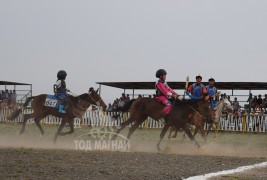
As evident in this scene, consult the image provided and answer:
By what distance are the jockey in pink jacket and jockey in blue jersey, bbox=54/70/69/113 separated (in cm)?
423

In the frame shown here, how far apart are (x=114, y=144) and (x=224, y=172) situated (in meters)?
7.62

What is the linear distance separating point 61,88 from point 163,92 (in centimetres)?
475

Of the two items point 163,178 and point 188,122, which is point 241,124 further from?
point 163,178

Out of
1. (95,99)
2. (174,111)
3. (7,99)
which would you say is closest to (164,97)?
(174,111)

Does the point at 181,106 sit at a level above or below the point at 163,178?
above

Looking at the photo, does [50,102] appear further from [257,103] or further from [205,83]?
[205,83]

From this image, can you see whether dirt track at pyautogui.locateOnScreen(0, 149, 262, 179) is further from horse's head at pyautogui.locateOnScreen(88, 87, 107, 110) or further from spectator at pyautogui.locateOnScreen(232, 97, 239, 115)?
spectator at pyautogui.locateOnScreen(232, 97, 239, 115)

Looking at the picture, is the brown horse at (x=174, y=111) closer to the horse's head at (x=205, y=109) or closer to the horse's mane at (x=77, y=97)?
the horse's head at (x=205, y=109)

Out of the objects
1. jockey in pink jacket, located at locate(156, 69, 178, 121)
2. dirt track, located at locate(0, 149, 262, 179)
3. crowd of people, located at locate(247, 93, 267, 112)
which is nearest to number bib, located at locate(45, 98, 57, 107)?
jockey in pink jacket, located at locate(156, 69, 178, 121)

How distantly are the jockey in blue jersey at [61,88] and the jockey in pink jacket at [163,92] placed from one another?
13.9 feet

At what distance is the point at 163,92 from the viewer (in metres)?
17.6

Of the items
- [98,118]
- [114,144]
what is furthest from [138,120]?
[98,118]

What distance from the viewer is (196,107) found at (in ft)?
58.5

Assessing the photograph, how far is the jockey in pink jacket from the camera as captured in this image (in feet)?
57.7
